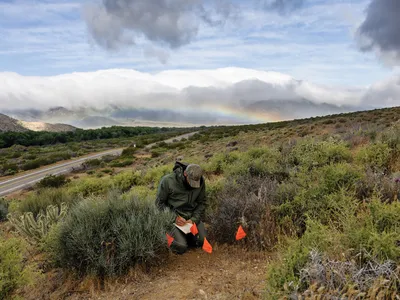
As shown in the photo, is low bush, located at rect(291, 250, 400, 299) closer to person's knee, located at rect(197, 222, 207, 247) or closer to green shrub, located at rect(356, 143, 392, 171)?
person's knee, located at rect(197, 222, 207, 247)

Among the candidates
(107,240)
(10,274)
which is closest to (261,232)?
(107,240)

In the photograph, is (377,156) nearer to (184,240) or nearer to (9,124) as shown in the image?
(184,240)

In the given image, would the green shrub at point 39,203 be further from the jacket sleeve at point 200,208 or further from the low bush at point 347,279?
the low bush at point 347,279

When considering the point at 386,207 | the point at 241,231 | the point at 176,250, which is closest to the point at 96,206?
the point at 176,250

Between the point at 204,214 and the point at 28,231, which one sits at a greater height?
the point at 204,214

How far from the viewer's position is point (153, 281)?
4.27m

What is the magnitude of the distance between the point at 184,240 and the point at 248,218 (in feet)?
3.60

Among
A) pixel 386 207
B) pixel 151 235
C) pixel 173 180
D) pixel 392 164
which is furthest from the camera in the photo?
pixel 392 164

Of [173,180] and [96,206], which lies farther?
[173,180]

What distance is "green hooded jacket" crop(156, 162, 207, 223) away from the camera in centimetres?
540

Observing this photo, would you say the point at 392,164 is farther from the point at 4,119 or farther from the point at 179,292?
the point at 4,119

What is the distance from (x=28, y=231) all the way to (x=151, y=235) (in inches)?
116

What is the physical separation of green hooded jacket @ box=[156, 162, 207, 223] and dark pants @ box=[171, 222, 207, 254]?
0.76ft

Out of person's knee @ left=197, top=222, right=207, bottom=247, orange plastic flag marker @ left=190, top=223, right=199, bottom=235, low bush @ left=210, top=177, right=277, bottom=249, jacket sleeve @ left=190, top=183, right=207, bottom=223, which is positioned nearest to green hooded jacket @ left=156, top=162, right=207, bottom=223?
jacket sleeve @ left=190, top=183, right=207, bottom=223
